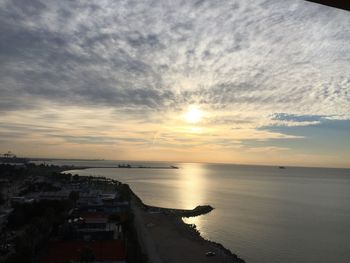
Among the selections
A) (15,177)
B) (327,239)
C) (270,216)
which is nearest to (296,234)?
(327,239)

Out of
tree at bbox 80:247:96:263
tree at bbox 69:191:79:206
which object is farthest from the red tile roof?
tree at bbox 69:191:79:206

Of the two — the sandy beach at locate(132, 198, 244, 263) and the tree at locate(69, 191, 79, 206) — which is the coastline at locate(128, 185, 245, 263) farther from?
the tree at locate(69, 191, 79, 206)

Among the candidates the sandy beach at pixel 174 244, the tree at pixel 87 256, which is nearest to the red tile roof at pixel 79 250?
the tree at pixel 87 256

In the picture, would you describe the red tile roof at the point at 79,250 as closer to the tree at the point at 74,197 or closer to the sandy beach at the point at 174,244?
the sandy beach at the point at 174,244

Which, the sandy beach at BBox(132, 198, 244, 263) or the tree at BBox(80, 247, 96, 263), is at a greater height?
the tree at BBox(80, 247, 96, 263)

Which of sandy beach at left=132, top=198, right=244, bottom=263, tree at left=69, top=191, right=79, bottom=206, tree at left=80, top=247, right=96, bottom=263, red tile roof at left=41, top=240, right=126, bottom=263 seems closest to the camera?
tree at left=80, top=247, right=96, bottom=263

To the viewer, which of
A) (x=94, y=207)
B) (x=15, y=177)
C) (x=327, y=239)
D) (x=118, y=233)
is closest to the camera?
(x=118, y=233)

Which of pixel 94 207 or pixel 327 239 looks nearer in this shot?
pixel 327 239

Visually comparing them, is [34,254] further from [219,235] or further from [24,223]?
[219,235]
